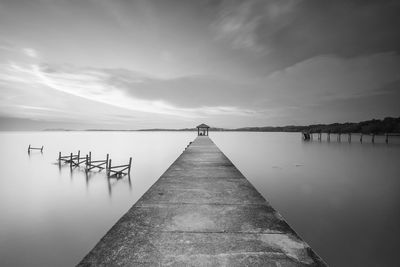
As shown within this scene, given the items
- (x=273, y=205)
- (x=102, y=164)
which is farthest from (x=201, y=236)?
(x=102, y=164)

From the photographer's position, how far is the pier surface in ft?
7.32

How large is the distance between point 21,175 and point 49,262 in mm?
18577

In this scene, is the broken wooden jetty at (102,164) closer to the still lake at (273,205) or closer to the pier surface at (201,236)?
the still lake at (273,205)

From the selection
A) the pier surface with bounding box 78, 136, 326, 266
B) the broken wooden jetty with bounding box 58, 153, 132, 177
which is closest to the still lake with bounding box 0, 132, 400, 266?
the broken wooden jetty with bounding box 58, 153, 132, 177

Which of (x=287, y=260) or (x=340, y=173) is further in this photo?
(x=340, y=173)

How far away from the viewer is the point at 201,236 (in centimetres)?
275

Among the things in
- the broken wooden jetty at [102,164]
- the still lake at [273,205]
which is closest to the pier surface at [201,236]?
the still lake at [273,205]

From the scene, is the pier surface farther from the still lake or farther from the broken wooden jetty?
the broken wooden jetty

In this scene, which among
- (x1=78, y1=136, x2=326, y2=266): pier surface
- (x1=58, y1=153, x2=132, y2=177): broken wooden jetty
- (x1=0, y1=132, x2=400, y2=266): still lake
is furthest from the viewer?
(x1=58, y1=153, x2=132, y2=177): broken wooden jetty

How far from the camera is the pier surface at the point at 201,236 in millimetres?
2232

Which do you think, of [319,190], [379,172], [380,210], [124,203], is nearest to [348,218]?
[380,210]

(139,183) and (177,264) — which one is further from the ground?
(177,264)

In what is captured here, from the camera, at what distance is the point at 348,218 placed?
8.88 m

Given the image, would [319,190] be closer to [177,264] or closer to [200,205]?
[200,205]
